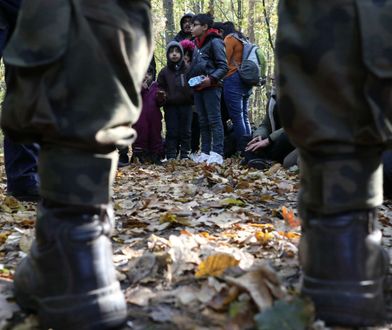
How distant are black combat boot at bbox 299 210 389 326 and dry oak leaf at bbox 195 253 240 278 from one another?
339 millimetres

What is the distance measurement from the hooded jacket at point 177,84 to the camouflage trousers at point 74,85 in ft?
21.4

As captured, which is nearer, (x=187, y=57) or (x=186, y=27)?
(x=187, y=57)

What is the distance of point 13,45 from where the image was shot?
1.11 meters

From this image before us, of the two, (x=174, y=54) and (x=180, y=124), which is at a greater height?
(x=174, y=54)

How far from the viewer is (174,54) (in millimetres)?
7613

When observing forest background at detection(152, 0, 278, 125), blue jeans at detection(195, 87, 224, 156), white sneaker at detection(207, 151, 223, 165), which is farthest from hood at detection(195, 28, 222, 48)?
forest background at detection(152, 0, 278, 125)

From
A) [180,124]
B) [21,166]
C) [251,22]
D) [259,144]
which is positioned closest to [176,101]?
[180,124]

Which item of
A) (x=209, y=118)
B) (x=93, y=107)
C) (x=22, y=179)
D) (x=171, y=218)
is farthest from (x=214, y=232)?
(x=209, y=118)

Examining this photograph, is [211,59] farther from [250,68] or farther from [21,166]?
[21,166]

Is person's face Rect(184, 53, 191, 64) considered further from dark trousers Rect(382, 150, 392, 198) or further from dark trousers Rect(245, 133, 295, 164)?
dark trousers Rect(382, 150, 392, 198)

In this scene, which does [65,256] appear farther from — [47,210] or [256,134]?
[256,134]

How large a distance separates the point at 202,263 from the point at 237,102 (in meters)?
5.81

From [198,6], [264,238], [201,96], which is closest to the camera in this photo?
[264,238]

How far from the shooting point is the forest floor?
1128 mm
